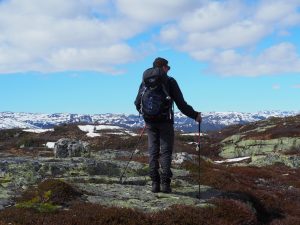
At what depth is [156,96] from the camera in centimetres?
1247

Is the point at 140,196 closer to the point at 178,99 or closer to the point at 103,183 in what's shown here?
the point at 103,183

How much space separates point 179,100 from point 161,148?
4.75 feet

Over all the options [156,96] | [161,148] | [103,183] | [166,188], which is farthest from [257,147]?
[156,96]

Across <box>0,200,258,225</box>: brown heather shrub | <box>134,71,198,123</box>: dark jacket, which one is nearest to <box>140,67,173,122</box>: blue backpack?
<box>134,71,198,123</box>: dark jacket

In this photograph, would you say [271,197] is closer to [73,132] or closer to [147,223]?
[147,223]

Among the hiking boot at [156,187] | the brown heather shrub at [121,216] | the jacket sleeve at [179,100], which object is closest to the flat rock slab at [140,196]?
the hiking boot at [156,187]

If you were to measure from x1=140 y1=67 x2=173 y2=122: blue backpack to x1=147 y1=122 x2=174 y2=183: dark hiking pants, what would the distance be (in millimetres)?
326

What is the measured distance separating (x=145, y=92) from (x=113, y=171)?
20.4 feet

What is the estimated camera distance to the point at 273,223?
1305 cm

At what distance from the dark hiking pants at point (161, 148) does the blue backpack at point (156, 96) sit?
33 centimetres

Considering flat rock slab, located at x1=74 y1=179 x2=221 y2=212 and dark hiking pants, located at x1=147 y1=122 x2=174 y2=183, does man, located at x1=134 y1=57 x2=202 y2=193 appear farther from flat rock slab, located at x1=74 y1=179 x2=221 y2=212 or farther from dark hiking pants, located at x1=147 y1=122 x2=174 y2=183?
flat rock slab, located at x1=74 y1=179 x2=221 y2=212

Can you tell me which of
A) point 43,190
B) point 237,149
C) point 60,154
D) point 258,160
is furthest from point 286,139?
point 43,190

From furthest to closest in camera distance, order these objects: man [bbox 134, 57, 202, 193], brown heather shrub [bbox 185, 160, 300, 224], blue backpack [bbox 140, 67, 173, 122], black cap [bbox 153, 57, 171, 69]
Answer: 1. brown heather shrub [bbox 185, 160, 300, 224]
2. black cap [bbox 153, 57, 171, 69]
3. man [bbox 134, 57, 202, 193]
4. blue backpack [bbox 140, 67, 173, 122]

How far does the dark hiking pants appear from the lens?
1275 cm
